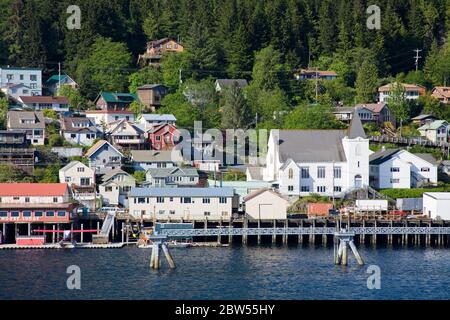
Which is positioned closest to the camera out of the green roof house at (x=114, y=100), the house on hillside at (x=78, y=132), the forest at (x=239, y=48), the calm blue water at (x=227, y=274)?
the calm blue water at (x=227, y=274)

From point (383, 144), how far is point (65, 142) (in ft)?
72.1

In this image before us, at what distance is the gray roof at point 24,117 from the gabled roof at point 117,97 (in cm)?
780

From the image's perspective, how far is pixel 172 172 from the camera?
204 ft

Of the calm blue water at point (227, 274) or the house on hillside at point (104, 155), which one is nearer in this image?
the calm blue water at point (227, 274)

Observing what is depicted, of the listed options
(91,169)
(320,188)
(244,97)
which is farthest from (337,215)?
(244,97)

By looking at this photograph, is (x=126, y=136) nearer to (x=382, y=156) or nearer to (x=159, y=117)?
(x=159, y=117)

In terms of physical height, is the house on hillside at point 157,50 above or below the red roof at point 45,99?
above

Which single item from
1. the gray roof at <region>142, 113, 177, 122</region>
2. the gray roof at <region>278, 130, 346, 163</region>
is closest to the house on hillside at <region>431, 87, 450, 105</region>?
the gray roof at <region>278, 130, 346, 163</region>

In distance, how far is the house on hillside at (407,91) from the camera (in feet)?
268

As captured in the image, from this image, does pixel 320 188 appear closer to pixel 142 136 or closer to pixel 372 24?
pixel 142 136

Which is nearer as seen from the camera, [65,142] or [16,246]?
[16,246]

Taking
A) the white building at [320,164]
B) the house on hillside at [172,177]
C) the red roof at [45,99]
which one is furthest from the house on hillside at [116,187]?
the red roof at [45,99]

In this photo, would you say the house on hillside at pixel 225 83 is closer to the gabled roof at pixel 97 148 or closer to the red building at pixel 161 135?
the red building at pixel 161 135

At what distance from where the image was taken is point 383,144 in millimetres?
72875
